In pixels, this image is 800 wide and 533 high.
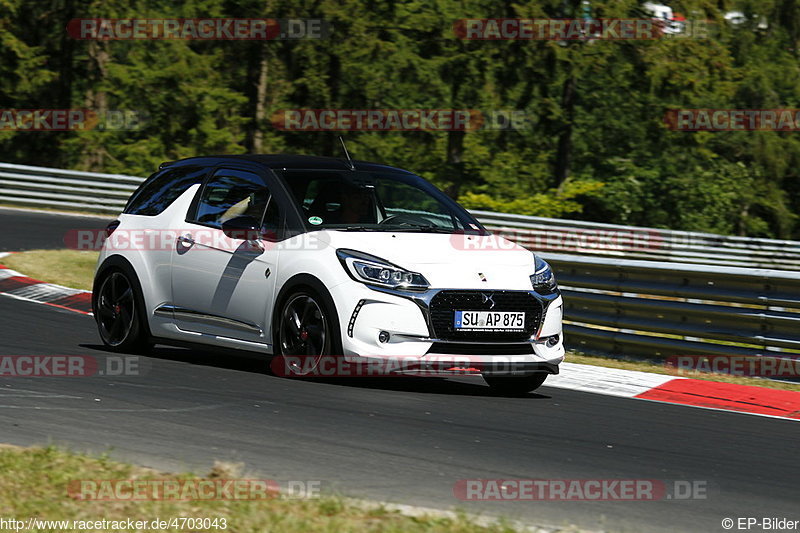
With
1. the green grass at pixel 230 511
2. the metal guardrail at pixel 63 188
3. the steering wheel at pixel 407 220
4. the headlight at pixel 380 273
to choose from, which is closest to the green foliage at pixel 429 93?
the metal guardrail at pixel 63 188

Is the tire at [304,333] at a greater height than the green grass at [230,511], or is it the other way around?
the tire at [304,333]

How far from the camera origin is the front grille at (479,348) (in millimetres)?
8500

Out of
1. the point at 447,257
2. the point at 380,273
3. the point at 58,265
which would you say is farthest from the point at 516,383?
the point at 58,265

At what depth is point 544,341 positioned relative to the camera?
8.97 metres

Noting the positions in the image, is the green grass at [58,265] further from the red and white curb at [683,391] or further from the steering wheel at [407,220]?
the red and white curb at [683,391]

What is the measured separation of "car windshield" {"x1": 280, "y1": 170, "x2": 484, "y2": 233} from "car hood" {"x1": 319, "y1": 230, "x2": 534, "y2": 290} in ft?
0.78

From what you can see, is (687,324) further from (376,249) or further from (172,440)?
(172,440)

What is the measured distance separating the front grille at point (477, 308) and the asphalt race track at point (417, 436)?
1.60ft

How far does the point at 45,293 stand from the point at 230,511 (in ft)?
32.5

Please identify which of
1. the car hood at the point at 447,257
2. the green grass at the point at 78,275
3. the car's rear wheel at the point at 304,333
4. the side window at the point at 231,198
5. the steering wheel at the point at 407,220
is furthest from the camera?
the green grass at the point at 78,275

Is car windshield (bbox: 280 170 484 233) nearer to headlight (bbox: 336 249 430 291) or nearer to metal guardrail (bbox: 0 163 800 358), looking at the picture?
headlight (bbox: 336 249 430 291)

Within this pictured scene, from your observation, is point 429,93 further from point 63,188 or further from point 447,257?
point 447,257

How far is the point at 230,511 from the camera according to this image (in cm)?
517

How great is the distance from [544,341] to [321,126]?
3225 cm
